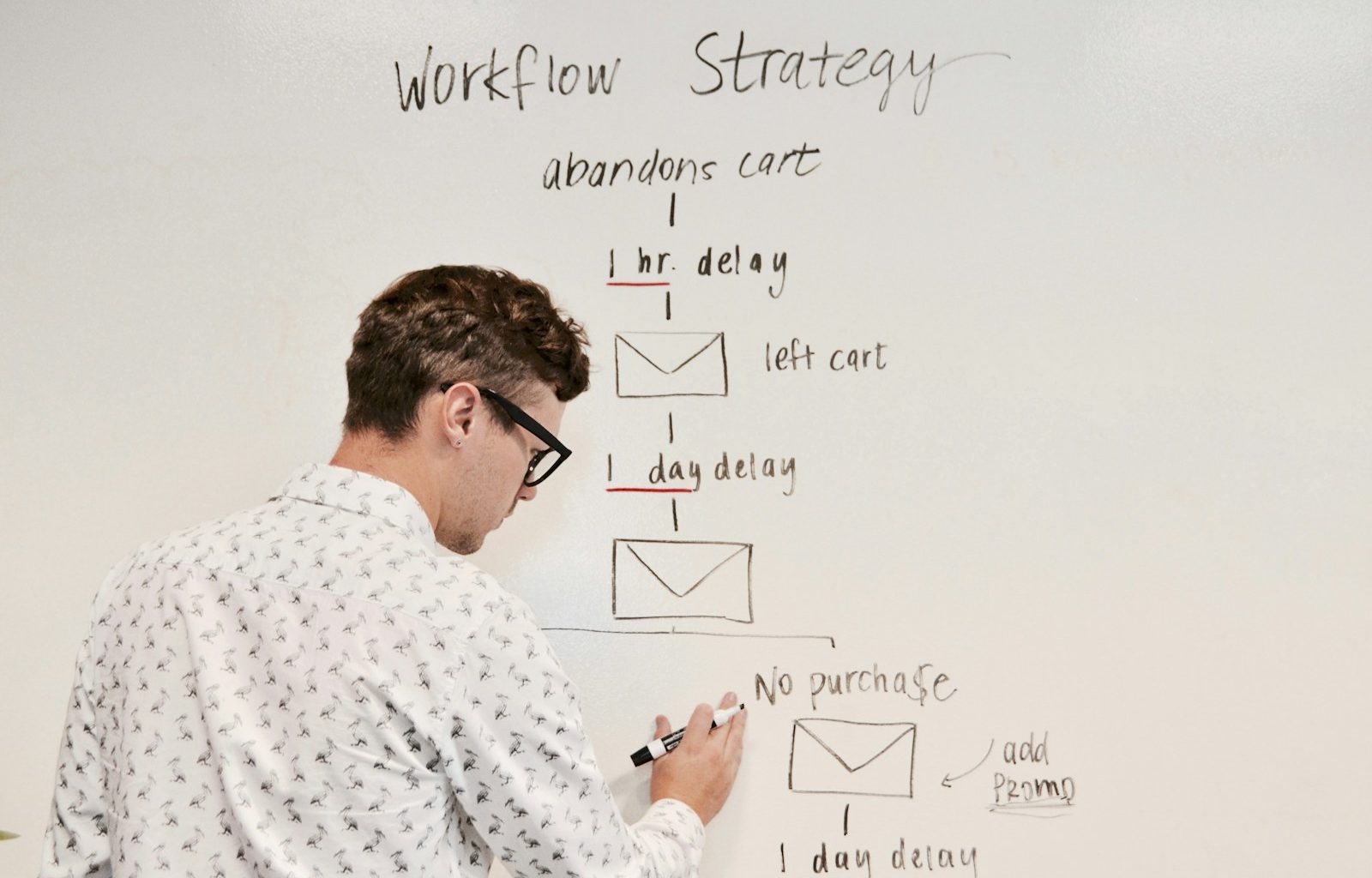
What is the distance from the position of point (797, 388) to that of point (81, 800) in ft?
2.55

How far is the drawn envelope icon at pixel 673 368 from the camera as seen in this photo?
1.22m

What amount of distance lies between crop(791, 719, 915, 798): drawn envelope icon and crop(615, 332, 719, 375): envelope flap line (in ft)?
1.34

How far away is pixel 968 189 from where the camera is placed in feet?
4.11

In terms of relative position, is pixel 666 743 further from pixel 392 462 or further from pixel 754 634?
pixel 392 462

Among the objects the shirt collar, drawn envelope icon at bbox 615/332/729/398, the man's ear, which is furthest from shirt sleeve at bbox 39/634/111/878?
drawn envelope icon at bbox 615/332/729/398

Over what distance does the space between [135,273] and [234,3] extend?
12.6 inches

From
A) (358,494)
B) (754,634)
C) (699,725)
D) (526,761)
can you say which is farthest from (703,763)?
(358,494)

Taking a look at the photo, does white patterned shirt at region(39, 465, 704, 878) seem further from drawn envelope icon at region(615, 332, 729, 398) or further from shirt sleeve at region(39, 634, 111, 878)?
drawn envelope icon at region(615, 332, 729, 398)

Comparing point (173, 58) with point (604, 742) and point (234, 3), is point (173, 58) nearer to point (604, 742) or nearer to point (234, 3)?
point (234, 3)

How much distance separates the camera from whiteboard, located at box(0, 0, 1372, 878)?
1210 millimetres

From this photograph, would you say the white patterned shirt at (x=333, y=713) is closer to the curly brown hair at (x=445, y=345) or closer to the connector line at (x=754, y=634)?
the curly brown hair at (x=445, y=345)

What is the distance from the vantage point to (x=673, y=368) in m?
1.22

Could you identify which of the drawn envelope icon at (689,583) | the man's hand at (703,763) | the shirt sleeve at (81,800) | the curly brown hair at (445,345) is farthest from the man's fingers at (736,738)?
the shirt sleeve at (81,800)

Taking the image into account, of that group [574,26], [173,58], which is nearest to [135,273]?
[173,58]
